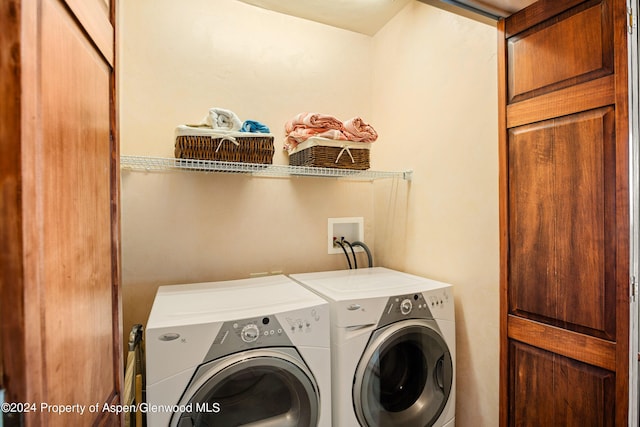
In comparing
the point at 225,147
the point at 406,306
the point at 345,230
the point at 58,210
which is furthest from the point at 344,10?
the point at 58,210

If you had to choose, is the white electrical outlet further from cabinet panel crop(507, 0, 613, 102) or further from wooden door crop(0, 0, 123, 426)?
wooden door crop(0, 0, 123, 426)

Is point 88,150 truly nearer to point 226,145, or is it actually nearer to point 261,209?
point 226,145

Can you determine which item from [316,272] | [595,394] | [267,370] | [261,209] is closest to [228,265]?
[261,209]

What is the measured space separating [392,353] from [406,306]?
25 centimetres

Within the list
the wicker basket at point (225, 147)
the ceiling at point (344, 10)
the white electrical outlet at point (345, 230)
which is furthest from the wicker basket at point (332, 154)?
the ceiling at point (344, 10)

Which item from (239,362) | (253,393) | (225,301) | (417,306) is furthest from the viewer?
(417,306)

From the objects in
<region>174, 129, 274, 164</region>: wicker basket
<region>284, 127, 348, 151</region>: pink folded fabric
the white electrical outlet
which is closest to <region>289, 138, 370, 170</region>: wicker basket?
<region>284, 127, 348, 151</region>: pink folded fabric

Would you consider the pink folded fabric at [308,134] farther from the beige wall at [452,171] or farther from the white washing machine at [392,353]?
the white washing machine at [392,353]

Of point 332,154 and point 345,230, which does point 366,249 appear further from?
point 332,154

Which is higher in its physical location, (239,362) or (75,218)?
(75,218)

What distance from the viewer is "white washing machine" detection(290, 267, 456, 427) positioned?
137 cm

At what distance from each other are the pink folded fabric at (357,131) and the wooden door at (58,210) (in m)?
1.26

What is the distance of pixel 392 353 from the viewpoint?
1.54 metres

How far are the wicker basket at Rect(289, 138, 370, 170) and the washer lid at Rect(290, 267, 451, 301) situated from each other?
657 mm
